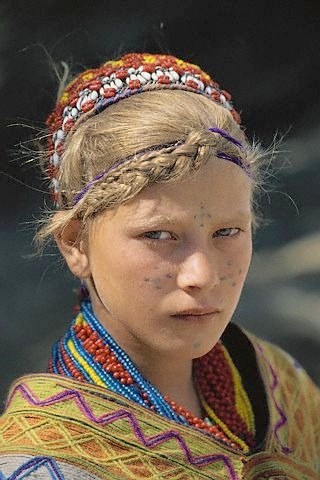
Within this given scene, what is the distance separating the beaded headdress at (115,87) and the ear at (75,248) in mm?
80

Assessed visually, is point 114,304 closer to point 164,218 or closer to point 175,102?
point 164,218

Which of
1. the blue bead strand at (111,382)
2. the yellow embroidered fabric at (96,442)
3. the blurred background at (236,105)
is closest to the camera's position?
the yellow embroidered fabric at (96,442)

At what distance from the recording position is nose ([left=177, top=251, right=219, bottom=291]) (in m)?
1.48

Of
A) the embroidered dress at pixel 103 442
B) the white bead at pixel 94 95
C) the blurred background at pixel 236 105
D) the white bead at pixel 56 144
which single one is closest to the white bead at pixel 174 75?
the white bead at pixel 94 95

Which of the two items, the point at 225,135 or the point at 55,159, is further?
the point at 55,159

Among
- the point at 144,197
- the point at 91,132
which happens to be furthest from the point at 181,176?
the point at 91,132

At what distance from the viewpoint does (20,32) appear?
211 centimetres

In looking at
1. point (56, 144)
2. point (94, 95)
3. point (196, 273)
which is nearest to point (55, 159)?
point (56, 144)

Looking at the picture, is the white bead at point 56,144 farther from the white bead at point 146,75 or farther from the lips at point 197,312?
the lips at point 197,312

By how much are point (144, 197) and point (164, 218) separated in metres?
0.05

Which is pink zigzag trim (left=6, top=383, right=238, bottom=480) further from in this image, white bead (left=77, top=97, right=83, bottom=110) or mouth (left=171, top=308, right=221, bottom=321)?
white bead (left=77, top=97, right=83, bottom=110)

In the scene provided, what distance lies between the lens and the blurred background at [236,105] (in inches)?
83.1

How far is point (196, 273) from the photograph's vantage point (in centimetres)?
148

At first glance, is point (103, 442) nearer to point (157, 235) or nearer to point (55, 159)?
point (157, 235)
